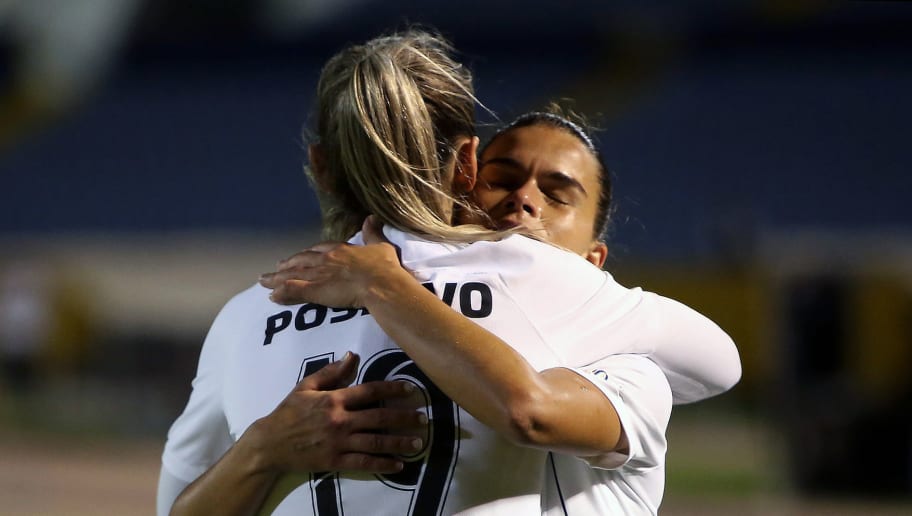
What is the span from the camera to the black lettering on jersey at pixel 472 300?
1.57 metres

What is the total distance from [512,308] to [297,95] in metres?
Answer: 14.9

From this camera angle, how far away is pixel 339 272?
164 cm

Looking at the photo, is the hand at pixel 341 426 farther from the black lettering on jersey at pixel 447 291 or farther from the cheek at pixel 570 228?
the cheek at pixel 570 228

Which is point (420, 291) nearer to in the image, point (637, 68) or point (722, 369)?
point (722, 369)

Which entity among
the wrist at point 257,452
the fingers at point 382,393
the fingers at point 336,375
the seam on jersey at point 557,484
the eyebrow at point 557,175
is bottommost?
the seam on jersey at point 557,484

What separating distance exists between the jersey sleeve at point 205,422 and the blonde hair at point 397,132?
0.31 metres

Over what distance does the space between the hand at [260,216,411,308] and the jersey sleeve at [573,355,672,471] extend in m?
0.32

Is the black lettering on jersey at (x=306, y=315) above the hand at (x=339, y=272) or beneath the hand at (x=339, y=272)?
beneath

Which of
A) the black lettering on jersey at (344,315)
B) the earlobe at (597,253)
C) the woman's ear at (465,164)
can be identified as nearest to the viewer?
the black lettering on jersey at (344,315)

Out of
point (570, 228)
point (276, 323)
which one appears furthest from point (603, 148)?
point (276, 323)

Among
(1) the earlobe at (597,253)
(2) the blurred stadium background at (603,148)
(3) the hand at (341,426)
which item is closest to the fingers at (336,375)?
(3) the hand at (341,426)

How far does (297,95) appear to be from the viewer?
16062 millimetres

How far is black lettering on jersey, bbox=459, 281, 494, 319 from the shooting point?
1.57 metres

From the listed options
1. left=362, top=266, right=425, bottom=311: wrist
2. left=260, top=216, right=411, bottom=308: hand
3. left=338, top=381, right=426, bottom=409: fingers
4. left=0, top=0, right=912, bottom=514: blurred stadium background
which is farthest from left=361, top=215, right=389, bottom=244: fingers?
left=0, top=0, right=912, bottom=514: blurred stadium background
